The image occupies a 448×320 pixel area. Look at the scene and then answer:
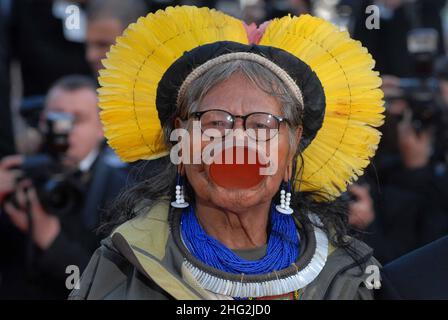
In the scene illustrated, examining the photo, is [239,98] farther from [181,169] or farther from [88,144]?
[88,144]

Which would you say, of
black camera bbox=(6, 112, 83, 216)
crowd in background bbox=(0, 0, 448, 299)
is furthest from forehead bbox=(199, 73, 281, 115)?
black camera bbox=(6, 112, 83, 216)

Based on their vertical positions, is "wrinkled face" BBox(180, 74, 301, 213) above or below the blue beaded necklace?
above

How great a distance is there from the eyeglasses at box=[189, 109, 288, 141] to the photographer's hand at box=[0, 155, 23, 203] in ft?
6.25

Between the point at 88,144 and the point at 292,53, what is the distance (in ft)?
7.27

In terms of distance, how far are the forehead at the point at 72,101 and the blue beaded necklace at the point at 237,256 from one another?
6.95 feet

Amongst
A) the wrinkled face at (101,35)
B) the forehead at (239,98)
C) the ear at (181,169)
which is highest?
the wrinkled face at (101,35)

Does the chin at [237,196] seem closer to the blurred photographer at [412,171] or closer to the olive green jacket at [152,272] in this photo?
the olive green jacket at [152,272]

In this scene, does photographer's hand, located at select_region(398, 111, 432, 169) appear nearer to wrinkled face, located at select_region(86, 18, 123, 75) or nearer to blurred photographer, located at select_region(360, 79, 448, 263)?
blurred photographer, located at select_region(360, 79, 448, 263)

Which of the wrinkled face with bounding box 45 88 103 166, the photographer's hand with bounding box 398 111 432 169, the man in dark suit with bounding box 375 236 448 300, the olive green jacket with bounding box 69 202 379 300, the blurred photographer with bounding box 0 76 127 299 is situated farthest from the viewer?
the photographer's hand with bounding box 398 111 432 169

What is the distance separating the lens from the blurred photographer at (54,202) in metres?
4.49

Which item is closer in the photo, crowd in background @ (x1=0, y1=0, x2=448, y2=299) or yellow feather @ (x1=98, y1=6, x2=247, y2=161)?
yellow feather @ (x1=98, y1=6, x2=247, y2=161)

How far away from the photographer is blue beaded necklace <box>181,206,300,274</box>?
2.85 meters

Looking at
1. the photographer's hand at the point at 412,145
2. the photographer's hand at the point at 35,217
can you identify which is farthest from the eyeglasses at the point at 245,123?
the photographer's hand at the point at 412,145
